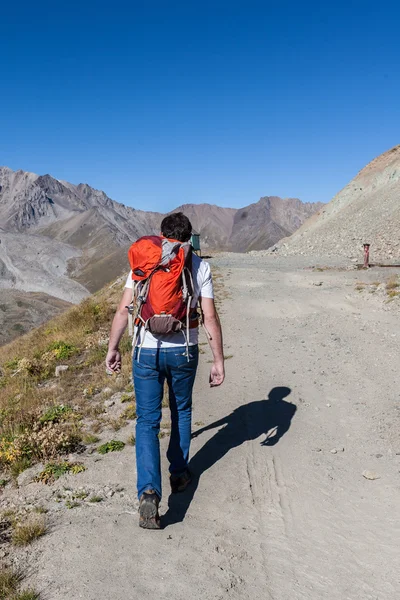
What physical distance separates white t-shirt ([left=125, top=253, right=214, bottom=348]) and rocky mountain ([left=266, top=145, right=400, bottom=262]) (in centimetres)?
2736

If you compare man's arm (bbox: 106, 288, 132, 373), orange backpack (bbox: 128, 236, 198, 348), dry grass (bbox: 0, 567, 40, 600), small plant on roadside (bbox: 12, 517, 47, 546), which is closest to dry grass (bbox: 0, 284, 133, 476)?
small plant on roadside (bbox: 12, 517, 47, 546)

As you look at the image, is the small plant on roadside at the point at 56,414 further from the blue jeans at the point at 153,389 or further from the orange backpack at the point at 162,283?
the orange backpack at the point at 162,283

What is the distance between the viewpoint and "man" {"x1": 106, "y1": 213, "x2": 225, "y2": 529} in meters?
4.14

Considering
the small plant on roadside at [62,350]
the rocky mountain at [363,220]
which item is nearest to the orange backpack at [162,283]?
the small plant on roadside at [62,350]

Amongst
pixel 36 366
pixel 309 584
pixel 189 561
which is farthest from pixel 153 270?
pixel 36 366

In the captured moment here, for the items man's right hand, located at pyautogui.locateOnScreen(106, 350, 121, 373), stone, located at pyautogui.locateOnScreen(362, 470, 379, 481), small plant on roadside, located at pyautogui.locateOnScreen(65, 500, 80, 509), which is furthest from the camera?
stone, located at pyautogui.locateOnScreen(362, 470, 379, 481)

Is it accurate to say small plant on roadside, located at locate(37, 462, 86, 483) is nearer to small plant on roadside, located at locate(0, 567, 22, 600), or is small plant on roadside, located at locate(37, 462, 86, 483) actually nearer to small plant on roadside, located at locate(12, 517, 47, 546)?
small plant on roadside, located at locate(12, 517, 47, 546)

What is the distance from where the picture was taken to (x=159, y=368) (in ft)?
14.1

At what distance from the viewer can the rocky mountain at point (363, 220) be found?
36125 millimetres

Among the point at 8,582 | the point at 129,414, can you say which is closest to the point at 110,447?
the point at 129,414

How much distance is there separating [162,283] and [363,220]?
44.5 meters

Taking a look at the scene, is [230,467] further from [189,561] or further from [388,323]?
[388,323]

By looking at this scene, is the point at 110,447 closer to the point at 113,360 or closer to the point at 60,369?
the point at 113,360

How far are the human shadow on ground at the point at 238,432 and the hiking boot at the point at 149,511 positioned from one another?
234mm
